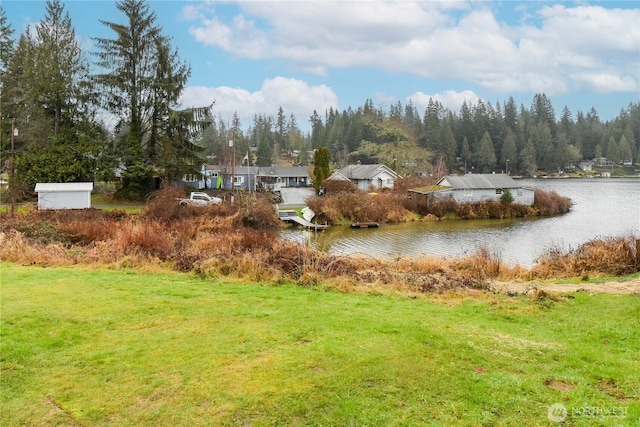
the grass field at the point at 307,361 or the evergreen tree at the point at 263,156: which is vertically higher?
the evergreen tree at the point at 263,156

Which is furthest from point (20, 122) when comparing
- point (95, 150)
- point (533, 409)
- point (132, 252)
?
point (533, 409)

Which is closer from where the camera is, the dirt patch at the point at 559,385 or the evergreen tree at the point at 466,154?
the dirt patch at the point at 559,385

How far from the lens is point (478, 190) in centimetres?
4338

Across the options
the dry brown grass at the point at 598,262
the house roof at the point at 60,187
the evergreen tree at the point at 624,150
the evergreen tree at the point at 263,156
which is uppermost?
the evergreen tree at the point at 624,150

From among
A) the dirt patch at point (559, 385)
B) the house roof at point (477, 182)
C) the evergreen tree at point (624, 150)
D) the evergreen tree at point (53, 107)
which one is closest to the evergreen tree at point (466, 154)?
the evergreen tree at point (624, 150)

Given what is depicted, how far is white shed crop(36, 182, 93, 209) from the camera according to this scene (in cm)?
2988

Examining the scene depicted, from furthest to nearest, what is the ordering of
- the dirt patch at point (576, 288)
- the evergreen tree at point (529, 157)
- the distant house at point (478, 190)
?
the evergreen tree at point (529, 157) < the distant house at point (478, 190) < the dirt patch at point (576, 288)

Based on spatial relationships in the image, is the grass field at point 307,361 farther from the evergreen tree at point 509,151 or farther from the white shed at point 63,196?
the evergreen tree at point 509,151

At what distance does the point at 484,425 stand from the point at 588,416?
1072 mm

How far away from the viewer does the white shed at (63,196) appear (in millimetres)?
29881


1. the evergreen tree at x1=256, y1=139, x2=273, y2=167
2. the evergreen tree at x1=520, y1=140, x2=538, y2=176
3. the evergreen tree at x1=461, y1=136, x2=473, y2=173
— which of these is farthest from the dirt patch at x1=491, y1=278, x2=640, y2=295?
the evergreen tree at x1=520, y1=140, x2=538, y2=176

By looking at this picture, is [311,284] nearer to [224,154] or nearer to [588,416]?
[588,416]

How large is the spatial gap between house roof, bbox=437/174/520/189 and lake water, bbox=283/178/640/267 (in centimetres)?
494

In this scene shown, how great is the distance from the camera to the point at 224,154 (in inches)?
2948
